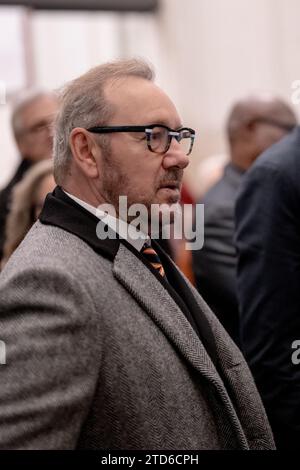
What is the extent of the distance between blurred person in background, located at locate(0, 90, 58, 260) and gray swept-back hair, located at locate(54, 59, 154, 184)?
146cm

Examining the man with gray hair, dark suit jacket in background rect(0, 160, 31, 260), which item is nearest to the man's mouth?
the man with gray hair

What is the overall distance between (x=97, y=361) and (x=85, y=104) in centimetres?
51

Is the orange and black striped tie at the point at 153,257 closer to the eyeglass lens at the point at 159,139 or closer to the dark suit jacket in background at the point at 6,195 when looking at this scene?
the eyeglass lens at the point at 159,139

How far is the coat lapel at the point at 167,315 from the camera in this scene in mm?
1373

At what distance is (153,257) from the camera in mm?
1537

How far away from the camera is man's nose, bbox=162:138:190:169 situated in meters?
1.51

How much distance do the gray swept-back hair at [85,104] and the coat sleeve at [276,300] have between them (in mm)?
484

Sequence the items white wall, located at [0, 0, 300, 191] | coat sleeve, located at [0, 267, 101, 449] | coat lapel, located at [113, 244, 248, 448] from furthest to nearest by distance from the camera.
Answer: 1. white wall, located at [0, 0, 300, 191]
2. coat lapel, located at [113, 244, 248, 448]
3. coat sleeve, located at [0, 267, 101, 449]

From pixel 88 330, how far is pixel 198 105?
17.7 ft

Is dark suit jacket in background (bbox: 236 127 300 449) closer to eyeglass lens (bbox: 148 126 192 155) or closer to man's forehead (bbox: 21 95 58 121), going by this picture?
eyeglass lens (bbox: 148 126 192 155)

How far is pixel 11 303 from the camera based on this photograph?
49.2 inches

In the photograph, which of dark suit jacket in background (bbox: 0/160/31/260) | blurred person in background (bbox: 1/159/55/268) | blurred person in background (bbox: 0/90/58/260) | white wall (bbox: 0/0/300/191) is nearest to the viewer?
blurred person in background (bbox: 1/159/55/268)

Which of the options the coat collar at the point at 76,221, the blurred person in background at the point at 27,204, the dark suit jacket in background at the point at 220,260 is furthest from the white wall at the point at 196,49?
the coat collar at the point at 76,221

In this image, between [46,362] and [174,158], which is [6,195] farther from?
[46,362]
